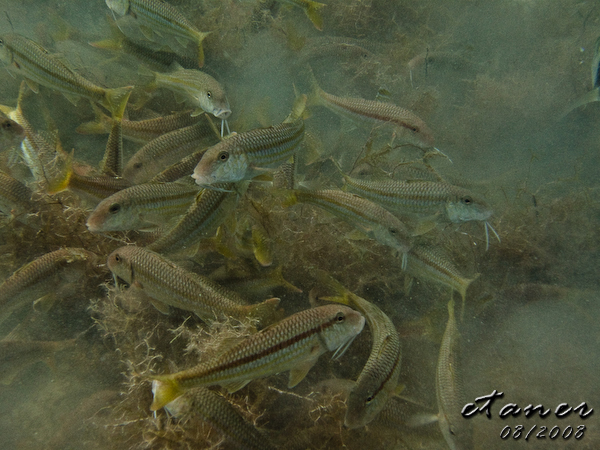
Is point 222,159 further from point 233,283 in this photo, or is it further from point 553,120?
point 553,120

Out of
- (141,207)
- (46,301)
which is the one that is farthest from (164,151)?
(46,301)

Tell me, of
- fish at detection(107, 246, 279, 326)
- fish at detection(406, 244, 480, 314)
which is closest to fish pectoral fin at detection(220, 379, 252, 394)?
fish at detection(107, 246, 279, 326)

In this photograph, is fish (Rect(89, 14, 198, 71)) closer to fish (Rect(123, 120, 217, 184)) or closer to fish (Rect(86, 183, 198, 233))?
fish (Rect(123, 120, 217, 184))

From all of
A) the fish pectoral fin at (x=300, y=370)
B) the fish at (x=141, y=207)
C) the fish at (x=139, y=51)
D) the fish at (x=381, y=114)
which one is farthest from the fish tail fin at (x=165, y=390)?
the fish at (x=139, y=51)

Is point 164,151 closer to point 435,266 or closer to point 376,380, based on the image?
point 376,380

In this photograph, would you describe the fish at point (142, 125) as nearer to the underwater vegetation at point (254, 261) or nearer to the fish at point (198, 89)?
the underwater vegetation at point (254, 261)
